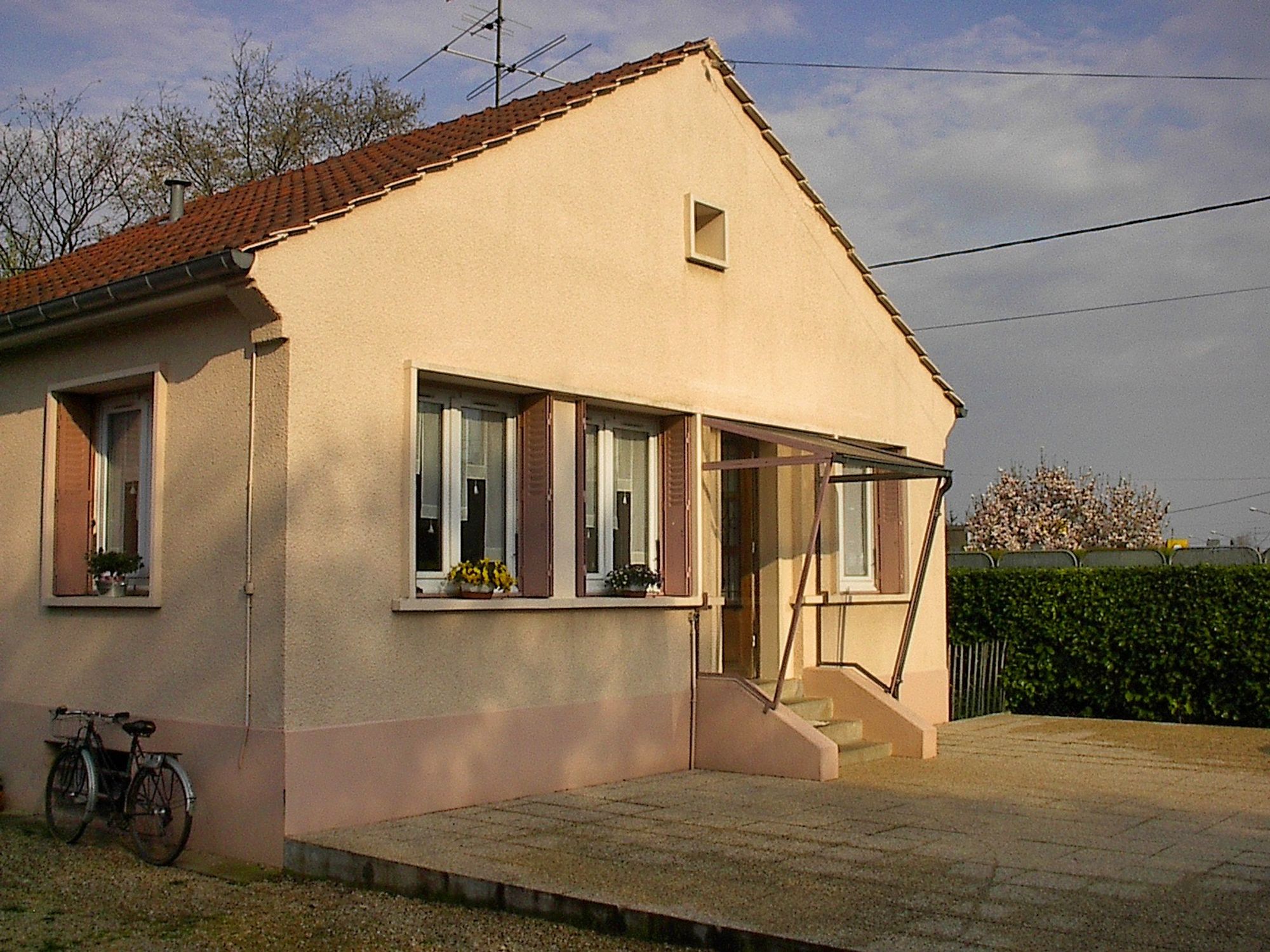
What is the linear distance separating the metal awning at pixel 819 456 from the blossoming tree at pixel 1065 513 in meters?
37.4

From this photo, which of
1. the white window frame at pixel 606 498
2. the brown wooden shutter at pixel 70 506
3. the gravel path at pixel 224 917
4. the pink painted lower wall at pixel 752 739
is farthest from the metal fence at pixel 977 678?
the gravel path at pixel 224 917

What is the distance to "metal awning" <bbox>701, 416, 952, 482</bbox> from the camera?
37.0 ft

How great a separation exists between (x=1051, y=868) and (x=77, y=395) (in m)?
7.60

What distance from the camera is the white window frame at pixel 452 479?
Result: 32.1ft

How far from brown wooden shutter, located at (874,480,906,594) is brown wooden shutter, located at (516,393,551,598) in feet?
17.4

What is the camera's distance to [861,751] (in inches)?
472

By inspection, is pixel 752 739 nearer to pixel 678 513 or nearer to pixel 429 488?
pixel 678 513

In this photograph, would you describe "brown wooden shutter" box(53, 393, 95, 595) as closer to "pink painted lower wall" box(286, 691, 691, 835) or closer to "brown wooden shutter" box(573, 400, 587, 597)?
"pink painted lower wall" box(286, 691, 691, 835)

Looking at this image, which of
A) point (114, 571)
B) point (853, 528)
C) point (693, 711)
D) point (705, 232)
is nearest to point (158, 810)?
point (114, 571)

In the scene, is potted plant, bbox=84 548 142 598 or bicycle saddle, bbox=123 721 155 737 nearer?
bicycle saddle, bbox=123 721 155 737

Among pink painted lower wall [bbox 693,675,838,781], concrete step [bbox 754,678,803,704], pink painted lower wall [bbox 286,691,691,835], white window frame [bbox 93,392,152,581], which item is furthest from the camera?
concrete step [bbox 754,678,803,704]

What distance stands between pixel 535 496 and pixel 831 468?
2642 millimetres

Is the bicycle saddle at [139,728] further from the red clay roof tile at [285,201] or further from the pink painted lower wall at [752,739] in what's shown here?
the pink painted lower wall at [752,739]

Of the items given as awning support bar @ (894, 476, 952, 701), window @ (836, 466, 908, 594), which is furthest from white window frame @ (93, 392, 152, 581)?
window @ (836, 466, 908, 594)
